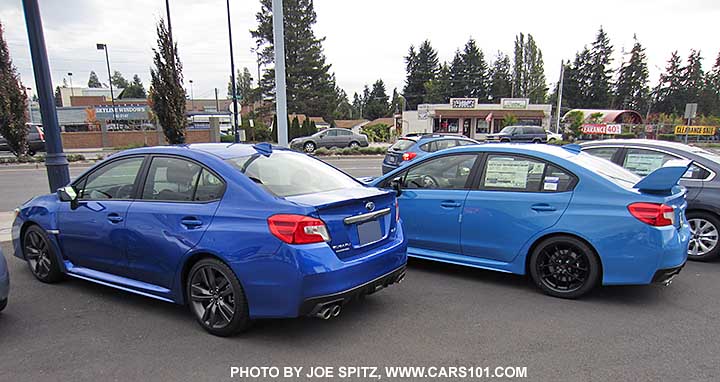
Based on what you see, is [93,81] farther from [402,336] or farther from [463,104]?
[402,336]

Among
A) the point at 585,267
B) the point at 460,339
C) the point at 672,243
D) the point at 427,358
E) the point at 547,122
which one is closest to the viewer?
the point at 427,358

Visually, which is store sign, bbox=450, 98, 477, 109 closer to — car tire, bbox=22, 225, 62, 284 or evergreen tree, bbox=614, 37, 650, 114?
car tire, bbox=22, 225, 62, 284

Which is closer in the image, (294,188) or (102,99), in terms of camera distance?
(294,188)

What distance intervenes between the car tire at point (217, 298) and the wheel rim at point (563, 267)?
2.89 metres

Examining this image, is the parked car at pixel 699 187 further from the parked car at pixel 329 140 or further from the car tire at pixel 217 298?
the parked car at pixel 329 140

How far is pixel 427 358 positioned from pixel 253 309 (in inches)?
52.0

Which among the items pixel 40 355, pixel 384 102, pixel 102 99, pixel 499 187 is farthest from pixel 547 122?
pixel 102 99

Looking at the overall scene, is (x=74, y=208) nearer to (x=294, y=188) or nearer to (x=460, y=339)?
(x=294, y=188)

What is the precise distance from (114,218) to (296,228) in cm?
195

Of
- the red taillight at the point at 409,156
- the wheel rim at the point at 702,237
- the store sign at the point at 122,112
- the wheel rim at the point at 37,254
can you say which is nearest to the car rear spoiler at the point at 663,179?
the wheel rim at the point at 702,237

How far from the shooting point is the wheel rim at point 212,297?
3.30 meters

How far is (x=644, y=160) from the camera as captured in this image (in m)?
5.87

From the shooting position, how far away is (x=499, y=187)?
14.9 feet

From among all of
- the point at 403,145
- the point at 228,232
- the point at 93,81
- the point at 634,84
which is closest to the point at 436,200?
the point at 228,232
